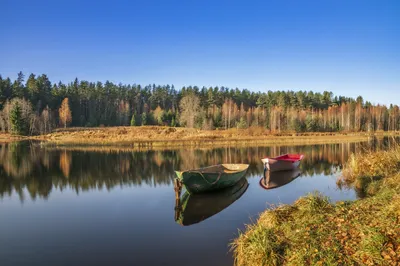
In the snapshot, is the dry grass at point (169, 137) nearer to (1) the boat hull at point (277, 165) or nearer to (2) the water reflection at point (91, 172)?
(2) the water reflection at point (91, 172)

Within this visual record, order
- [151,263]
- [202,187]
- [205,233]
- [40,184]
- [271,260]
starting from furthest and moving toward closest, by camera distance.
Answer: [40,184] < [202,187] < [205,233] < [151,263] < [271,260]

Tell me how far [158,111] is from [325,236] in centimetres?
8979

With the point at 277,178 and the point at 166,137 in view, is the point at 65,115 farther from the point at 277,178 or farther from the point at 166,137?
the point at 277,178

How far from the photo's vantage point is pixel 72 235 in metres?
12.1

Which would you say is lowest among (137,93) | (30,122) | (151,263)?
(151,263)

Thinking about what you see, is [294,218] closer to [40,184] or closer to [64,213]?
[64,213]

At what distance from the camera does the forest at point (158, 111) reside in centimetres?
7981

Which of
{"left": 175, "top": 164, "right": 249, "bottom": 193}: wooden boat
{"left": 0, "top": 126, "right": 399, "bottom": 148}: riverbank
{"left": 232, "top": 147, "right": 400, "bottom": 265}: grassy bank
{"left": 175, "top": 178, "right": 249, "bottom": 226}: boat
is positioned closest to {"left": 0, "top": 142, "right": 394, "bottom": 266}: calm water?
{"left": 175, "top": 178, "right": 249, "bottom": 226}: boat

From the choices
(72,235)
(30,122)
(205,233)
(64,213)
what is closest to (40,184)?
(64,213)

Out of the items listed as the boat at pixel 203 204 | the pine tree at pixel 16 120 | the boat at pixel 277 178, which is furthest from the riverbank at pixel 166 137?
the boat at pixel 203 204

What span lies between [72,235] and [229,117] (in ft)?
241

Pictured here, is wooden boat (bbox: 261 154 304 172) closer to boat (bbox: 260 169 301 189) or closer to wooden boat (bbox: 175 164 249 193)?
boat (bbox: 260 169 301 189)

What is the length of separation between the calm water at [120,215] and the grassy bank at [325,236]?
1.68 metres

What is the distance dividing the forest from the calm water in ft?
177
